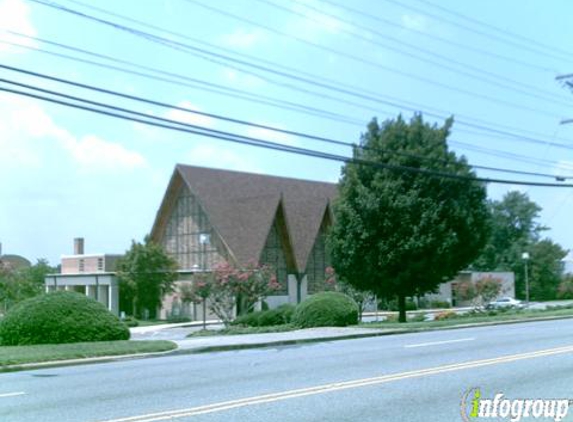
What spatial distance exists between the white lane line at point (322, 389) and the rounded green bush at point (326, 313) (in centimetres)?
1170

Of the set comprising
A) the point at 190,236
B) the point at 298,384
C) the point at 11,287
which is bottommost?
the point at 298,384

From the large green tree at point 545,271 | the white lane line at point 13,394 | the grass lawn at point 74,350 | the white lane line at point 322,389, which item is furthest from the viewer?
the large green tree at point 545,271

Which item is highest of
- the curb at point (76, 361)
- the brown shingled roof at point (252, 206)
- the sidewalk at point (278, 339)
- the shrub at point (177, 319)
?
the brown shingled roof at point (252, 206)

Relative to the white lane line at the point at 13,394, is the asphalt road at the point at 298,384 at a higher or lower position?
higher

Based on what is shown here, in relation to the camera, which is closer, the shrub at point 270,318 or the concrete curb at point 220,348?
the concrete curb at point 220,348

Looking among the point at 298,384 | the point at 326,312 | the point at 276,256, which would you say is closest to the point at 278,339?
the point at 326,312

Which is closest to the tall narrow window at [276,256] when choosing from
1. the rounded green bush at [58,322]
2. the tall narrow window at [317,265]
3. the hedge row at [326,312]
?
the tall narrow window at [317,265]

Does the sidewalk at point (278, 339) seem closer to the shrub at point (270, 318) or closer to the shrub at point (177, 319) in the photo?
the shrub at point (270, 318)

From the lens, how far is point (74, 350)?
1716 cm

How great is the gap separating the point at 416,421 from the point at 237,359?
8.00 meters

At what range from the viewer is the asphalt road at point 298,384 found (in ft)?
29.9

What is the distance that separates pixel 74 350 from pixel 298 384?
7.89 meters

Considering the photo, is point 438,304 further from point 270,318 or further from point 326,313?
point 326,313

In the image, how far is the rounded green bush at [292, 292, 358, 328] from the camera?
26109 mm
